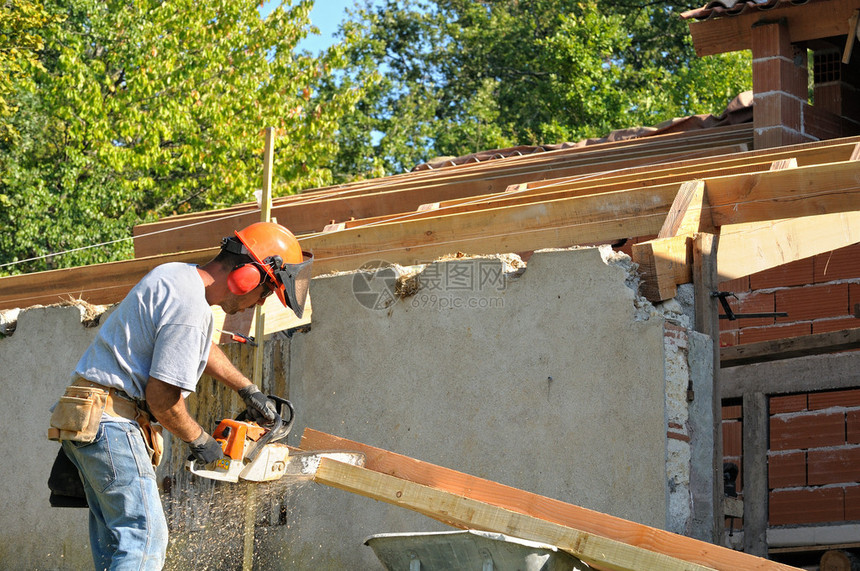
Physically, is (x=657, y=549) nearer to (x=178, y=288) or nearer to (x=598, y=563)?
(x=598, y=563)

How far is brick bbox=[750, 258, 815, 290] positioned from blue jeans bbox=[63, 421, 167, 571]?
19.0ft

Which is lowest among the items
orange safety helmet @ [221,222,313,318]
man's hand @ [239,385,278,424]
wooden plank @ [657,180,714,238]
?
man's hand @ [239,385,278,424]

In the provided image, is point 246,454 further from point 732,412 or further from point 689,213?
point 732,412

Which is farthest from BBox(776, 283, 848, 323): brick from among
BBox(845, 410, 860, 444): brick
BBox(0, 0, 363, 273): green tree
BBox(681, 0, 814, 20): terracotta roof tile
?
BBox(0, 0, 363, 273): green tree

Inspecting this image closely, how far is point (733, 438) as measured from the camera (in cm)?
843

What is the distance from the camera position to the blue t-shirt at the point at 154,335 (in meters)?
4.16

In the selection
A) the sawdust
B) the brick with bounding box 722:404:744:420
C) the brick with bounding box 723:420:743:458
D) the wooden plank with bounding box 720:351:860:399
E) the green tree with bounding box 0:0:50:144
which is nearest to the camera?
the sawdust

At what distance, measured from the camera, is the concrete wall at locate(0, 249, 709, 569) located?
16.7 ft

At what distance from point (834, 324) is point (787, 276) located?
0.54 meters

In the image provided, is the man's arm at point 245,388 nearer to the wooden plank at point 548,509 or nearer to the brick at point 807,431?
the wooden plank at point 548,509

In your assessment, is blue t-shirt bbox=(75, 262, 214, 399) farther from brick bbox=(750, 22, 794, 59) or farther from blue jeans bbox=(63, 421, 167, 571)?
brick bbox=(750, 22, 794, 59)

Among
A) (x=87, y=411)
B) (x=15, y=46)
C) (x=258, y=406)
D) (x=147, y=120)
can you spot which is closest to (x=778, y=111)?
(x=258, y=406)

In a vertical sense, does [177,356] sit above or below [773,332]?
below

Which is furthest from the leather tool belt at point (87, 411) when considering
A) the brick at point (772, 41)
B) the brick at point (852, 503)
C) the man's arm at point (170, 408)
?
the brick at point (772, 41)
